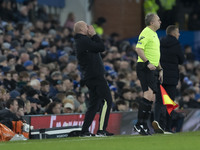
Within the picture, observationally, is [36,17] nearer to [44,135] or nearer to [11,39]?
[11,39]

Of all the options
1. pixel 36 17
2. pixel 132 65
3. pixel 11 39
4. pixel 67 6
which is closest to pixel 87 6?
pixel 67 6

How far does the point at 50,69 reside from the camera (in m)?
17.1

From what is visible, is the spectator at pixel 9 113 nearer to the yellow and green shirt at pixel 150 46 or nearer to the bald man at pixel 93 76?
the bald man at pixel 93 76

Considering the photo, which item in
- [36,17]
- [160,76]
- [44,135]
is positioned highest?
[36,17]

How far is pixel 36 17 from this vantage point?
23.4 metres

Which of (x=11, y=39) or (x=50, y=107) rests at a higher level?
(x=11, y=39)

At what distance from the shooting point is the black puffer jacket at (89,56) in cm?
1058

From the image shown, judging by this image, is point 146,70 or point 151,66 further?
point 146,70

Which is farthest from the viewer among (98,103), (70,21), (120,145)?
(70,21)

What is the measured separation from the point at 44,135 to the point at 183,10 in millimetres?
21729

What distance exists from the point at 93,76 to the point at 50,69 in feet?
21.4

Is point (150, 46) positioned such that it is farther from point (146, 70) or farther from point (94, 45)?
point (94, 45)

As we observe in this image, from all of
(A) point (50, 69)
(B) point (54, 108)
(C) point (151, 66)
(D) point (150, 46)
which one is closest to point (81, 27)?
(D) point (150, 46)

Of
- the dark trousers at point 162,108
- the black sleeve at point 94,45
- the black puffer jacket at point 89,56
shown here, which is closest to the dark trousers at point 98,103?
the black puffer jacket at point 89,56
